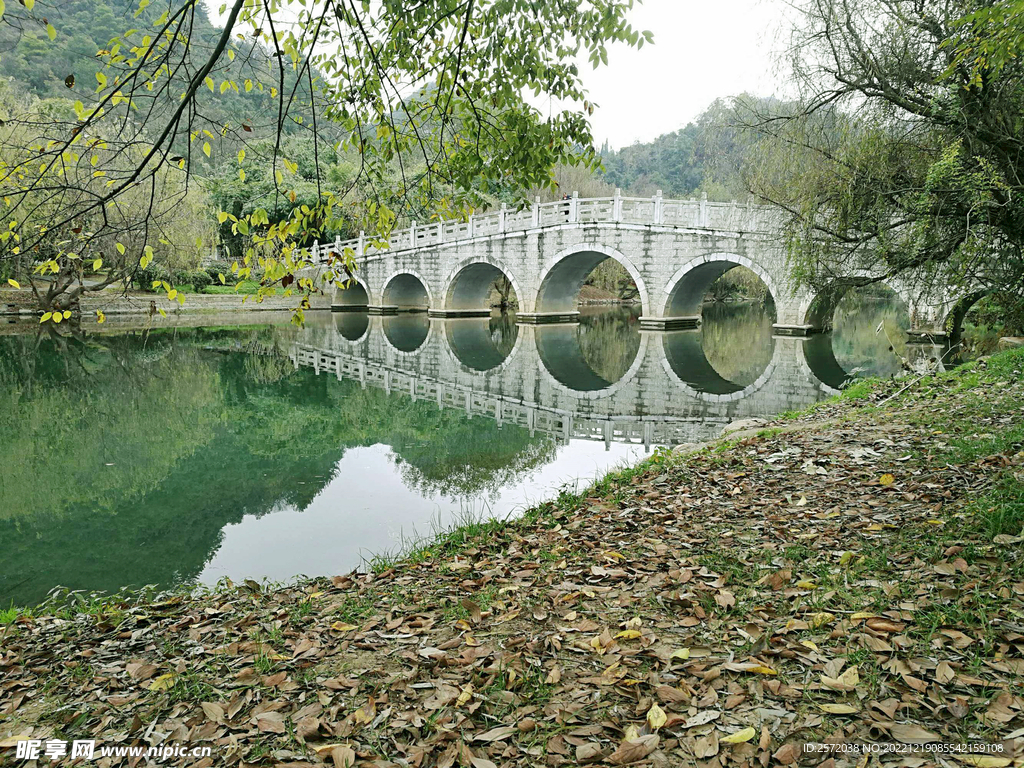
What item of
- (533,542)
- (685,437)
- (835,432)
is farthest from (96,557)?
(685,437)

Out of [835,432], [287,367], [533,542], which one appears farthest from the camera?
[287,367]

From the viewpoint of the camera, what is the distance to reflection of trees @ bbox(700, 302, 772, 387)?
14703mm

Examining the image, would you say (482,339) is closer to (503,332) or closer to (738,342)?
(503,332)

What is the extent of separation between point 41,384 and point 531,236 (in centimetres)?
1560

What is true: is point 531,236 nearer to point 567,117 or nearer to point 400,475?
point 400,475

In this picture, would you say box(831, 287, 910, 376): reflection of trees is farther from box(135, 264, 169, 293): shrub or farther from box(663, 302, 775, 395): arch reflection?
box(135, 264, 169, 293): shrub

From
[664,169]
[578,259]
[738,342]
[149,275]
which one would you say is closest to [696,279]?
[738,342]

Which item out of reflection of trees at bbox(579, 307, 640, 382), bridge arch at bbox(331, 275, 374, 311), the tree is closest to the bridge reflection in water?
reflection of trees at bbox(579, 307, 640, 382)

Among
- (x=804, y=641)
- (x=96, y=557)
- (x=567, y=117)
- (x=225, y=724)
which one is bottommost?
(x=96, y=557)

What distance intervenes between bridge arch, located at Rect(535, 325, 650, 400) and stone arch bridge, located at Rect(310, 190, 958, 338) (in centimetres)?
246

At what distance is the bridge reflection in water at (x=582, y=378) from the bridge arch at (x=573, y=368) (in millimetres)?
25

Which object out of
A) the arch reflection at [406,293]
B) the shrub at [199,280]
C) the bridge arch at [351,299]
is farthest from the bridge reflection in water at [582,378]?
the bridge arch at [351,299]

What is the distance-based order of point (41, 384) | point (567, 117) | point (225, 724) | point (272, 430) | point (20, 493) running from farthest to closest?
point (41, 384) < point (272, 430) < point (20, 493) < point (567, 117) < point (225, 724)

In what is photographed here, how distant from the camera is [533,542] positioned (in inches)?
158
